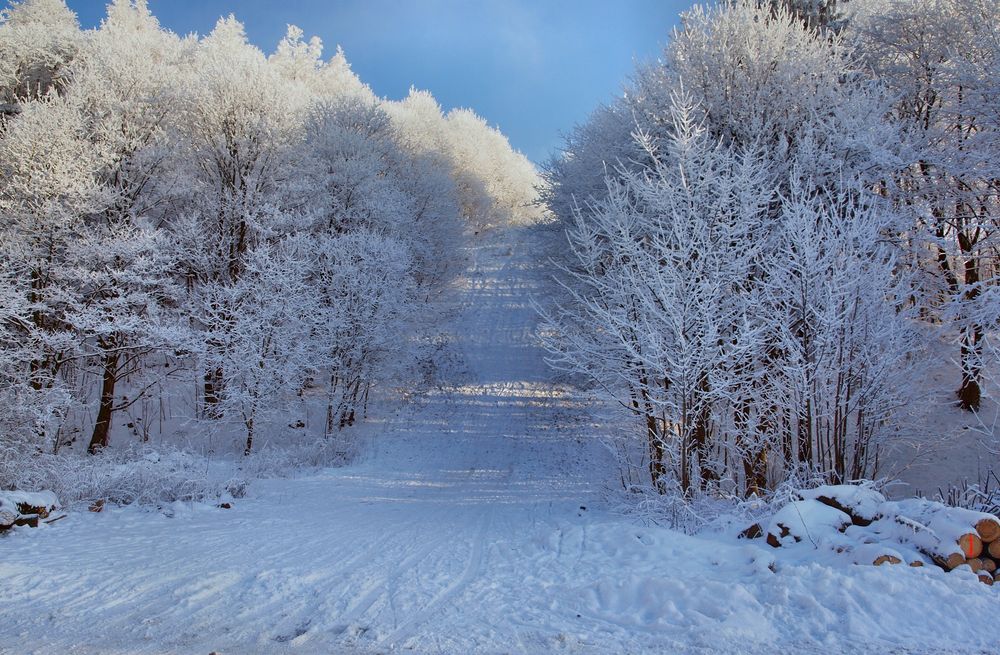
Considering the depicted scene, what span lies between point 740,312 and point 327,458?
1158 centimetres

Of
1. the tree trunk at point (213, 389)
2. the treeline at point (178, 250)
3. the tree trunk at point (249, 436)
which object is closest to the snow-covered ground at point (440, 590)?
the tree trunk at point (249, 436)

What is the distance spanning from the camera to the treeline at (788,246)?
28.7 feet

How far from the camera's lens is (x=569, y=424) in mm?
20297

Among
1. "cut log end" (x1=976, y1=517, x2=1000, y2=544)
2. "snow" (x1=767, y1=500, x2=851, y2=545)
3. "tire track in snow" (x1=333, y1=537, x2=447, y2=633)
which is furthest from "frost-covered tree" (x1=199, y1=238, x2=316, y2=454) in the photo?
"cut log end" (x1=976, y1=517, x2=1000, y2=544)

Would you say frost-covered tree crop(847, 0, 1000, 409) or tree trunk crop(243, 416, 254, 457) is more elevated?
frost-covered tree crop(847, 0, 1000, 409)

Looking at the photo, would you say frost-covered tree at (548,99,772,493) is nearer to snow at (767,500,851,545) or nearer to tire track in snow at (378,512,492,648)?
snow at (767,500,851,545)

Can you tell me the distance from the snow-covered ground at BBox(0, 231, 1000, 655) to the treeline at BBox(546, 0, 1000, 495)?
9.65ft

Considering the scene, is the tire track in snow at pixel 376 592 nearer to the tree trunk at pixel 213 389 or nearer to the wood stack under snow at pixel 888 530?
the wood stack under snow at pixel 888 530

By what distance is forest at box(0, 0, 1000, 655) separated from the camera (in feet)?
15.4

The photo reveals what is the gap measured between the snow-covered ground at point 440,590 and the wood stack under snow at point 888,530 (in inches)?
16.2

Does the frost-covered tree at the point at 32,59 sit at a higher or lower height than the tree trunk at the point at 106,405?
higher

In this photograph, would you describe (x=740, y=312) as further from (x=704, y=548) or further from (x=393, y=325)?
(x=393, y=325)

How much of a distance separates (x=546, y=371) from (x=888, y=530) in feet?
67.1

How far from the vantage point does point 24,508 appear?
729 cm
